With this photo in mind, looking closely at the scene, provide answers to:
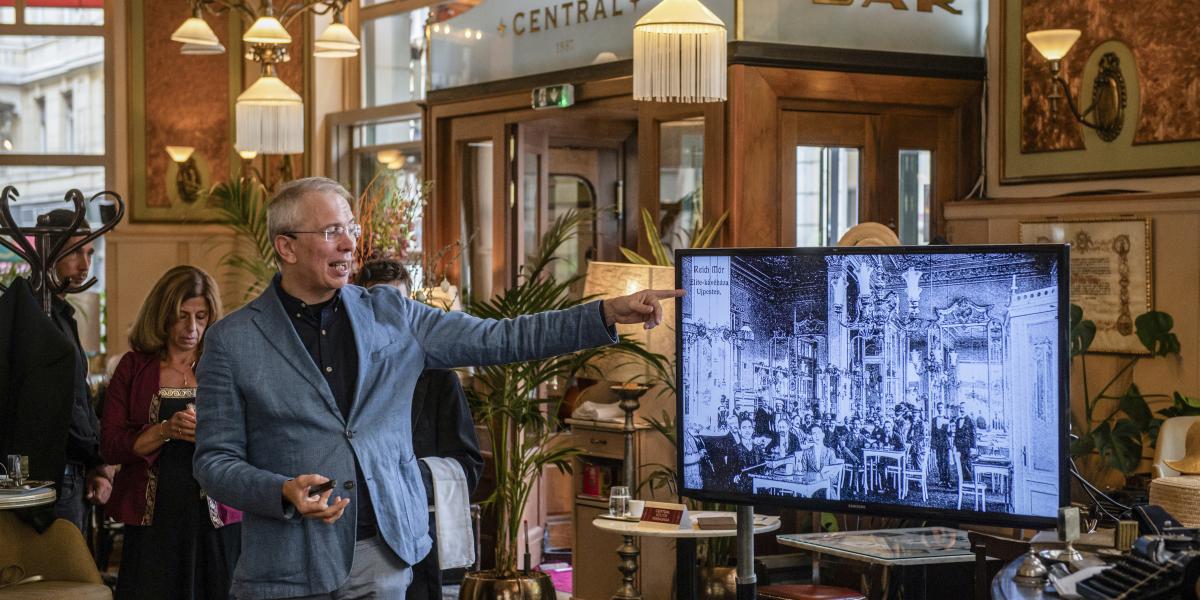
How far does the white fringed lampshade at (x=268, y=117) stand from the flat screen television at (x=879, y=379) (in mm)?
3910

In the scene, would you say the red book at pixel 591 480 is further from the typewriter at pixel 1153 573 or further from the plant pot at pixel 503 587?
the typewriter at pixel 1153 573

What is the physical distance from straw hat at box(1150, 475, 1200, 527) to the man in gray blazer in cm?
171

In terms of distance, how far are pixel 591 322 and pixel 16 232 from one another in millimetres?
2875

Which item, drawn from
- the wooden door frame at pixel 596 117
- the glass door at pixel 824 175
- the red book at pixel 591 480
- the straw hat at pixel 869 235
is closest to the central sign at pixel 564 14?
the wooden door frame at pixel 596 117

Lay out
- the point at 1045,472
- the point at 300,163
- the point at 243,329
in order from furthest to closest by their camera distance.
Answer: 1. the point at 300,163
2. the point at 1045,472
3. the point at 243,329

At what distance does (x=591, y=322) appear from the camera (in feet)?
10.1

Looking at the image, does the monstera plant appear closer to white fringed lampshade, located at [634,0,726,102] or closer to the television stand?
white fringed lampshade, located at [634,0,726,102]

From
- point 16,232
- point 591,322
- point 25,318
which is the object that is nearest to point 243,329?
point 591,322

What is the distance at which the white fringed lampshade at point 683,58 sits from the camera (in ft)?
18.5

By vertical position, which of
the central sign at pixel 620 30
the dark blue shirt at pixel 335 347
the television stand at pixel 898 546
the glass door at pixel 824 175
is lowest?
the television stand at pixel 898 546

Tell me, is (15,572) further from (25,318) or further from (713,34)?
(713,34)

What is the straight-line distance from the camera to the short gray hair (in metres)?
3.04

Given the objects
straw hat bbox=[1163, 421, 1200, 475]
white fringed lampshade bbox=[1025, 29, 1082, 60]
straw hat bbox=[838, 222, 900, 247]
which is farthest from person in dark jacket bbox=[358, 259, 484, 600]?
white fringed lampshade bbox=[1025, 29, 1082, 60]

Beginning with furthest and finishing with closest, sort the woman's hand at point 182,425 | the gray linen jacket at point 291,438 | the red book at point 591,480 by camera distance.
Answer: the red book at point 591,480 → the woman's hand at point 182,425 → the gray linen jacket at point 291,438
